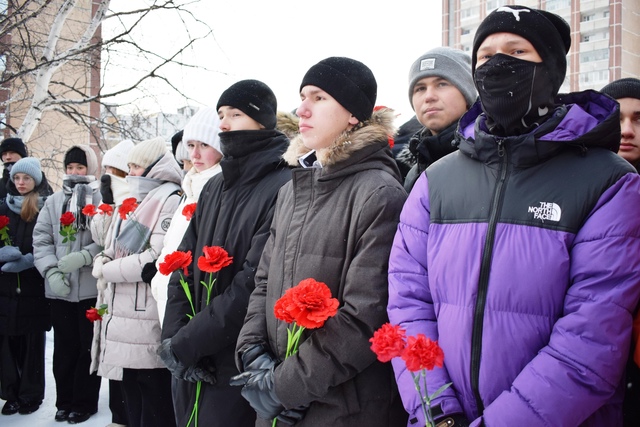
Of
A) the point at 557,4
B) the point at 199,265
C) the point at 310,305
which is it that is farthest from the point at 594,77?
the point at 310,305

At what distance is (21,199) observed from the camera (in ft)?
17.7

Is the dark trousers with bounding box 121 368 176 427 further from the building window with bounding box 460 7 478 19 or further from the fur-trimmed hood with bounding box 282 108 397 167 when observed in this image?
the building window with bounding box 460 7 478 19

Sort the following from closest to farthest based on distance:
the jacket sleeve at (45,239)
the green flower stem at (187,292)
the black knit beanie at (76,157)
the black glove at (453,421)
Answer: the black glove at (453,421), the green flower stem at (187,292), the jacket sleeve at (45,239), the black knit beanie at (76,157)

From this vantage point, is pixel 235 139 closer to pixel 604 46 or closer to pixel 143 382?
pixel 143 382

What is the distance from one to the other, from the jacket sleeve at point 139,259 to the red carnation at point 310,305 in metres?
2.24

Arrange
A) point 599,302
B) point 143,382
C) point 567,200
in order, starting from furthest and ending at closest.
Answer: point 143,382
point 567,200
point 599,302

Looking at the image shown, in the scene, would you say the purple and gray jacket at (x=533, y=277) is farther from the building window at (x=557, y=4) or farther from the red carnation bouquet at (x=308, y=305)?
the building window at (x=557, y=4)

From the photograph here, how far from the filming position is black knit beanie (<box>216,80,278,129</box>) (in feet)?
10.0

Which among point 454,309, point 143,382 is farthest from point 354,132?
point 143,382

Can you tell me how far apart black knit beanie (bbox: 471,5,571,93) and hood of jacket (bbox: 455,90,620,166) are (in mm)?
132

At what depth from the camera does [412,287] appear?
1.81m

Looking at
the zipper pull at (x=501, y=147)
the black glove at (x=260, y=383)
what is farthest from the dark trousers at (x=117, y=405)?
the zipper pull at (x=501, y=147)

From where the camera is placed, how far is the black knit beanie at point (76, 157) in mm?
5344

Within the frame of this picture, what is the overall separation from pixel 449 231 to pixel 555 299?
0.37 m
